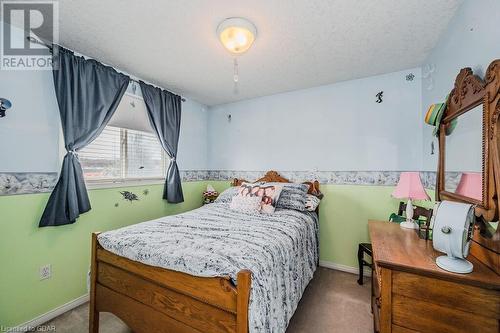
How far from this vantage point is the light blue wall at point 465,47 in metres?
1.15

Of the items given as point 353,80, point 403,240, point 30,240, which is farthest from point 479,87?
point 30,240

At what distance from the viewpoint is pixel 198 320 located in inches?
46.7

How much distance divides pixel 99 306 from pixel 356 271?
104 inches

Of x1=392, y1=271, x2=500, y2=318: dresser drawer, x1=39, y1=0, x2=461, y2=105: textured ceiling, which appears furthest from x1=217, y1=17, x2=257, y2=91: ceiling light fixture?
x1=392, y1=271, x2=500, y2=318: dresser drawer

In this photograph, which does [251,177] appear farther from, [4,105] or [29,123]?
[4,105]

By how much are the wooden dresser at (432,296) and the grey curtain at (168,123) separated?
2553mm

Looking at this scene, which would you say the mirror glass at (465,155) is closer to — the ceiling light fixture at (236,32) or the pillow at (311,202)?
the pillow at (311,202)

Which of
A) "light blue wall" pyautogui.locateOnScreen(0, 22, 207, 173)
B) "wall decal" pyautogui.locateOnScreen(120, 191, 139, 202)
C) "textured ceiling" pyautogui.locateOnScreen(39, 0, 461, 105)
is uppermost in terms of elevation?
"textured ceiling" pyautogui.locateOnScreen(39, 0, 461, 105)

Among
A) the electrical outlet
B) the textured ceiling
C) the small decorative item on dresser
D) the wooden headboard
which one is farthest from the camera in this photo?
the small decorative item on dresser

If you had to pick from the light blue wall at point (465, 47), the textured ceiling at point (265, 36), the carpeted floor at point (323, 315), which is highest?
the textured ceiling at point (265, 36)

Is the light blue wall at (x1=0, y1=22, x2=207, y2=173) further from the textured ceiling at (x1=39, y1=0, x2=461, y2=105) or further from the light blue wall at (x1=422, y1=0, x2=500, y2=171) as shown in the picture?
the light blue wall at (x1=422, y1=0, x2=500, y2=171)

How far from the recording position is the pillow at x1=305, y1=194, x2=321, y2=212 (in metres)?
2.50

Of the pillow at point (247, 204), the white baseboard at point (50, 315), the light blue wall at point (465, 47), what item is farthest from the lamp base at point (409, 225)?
the white baseboard at point (50, 315)

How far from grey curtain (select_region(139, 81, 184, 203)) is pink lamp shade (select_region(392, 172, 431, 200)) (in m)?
2.61
